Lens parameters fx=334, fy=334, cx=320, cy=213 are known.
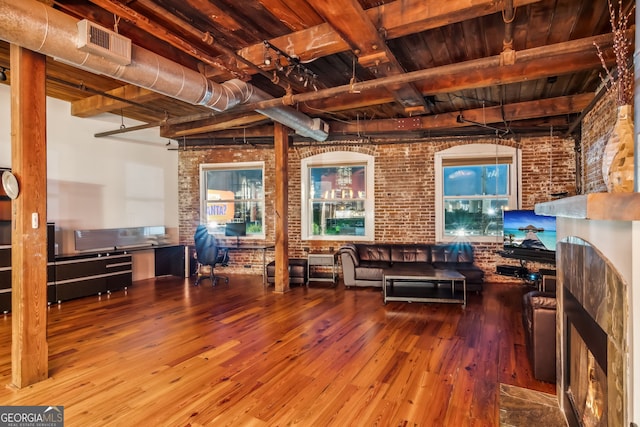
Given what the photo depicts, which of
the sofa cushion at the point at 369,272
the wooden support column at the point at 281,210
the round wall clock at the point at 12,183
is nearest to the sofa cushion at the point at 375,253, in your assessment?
the sofa cushion at the point at 369,272

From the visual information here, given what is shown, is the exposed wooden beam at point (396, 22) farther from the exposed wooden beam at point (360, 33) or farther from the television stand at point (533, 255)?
the television stand at point (533, 255)

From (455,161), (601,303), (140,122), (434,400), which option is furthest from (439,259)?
(140,122)

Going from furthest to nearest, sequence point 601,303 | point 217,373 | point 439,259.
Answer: point 439,259 < point 217,373 < point 601,303

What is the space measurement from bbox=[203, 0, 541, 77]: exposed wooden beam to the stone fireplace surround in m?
1.66

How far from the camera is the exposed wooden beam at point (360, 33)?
244 centimetres

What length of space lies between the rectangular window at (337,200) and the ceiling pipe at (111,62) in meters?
2.97

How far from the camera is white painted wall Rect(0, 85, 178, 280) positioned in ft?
18.2

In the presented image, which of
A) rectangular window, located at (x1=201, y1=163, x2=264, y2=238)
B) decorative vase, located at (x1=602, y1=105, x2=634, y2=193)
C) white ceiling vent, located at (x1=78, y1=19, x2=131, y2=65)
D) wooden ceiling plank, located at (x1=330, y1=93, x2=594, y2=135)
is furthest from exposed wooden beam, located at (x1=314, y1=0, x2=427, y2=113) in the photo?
rectangular window, located at (x1=201, y1=163, x2=264, y2=238)

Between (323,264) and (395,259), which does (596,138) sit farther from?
(323,264)

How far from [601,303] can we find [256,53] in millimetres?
3402

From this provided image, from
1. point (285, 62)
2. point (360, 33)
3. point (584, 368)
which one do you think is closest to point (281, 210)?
point (285, 62)

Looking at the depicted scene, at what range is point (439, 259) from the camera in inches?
247

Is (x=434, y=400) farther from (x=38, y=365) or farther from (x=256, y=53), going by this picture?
(x=256, y=53)

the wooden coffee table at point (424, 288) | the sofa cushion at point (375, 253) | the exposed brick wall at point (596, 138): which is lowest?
the wooden coffee table at point (424, 288)
